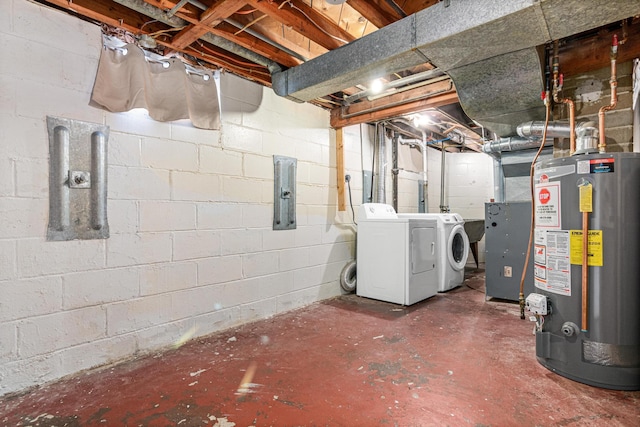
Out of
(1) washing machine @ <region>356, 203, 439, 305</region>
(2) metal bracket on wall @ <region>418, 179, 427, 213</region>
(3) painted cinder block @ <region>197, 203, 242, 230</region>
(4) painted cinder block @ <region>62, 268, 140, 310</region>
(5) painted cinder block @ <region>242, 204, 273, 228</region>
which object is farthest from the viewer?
(2) metal bracket on wall @ <region>418, 179, 427, 213</region>

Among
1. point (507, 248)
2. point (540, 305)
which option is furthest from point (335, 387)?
point (507, 248)

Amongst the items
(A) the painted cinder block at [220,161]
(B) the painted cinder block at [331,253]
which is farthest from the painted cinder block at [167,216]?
(B) the painted cinder block at [331,253]

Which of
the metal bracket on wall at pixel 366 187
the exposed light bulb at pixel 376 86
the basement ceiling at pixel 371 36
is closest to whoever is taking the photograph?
the basement ceiling at pixel 371 36

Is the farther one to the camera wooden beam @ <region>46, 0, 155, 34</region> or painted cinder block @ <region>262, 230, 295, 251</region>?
painted cinder block @ <region>262, 230, 295, 251</region>

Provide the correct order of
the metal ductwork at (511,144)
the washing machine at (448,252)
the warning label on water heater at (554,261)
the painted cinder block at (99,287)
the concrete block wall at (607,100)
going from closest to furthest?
the warning label on water heater at (554,261), the painted cinder block at (99,287), the concrete block wall at (607,100), the metal ductwork at (511,144), the washing machine at (448,252)

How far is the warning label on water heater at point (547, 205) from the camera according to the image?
1.81m

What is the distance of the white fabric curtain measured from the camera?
202cm

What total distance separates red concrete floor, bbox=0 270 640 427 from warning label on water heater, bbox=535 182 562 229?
2.97ft

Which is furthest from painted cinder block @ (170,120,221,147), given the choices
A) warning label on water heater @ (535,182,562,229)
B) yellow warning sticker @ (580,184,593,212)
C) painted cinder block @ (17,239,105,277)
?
yellow warning sticker @ (580,184,593,212)

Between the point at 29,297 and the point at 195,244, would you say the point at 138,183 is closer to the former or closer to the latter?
the point at 195,244

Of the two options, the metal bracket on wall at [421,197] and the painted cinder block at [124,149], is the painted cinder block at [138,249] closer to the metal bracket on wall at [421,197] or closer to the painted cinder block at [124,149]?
the painted cinder block at [124,149]

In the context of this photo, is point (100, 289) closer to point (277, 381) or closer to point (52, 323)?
point (52, 323)

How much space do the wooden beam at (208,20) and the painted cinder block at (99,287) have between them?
163 centimetres

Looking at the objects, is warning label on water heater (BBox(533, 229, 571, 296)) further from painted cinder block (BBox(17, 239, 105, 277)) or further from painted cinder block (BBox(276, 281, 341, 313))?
painted cinder block (BBox(17, 239, 105, 277))
